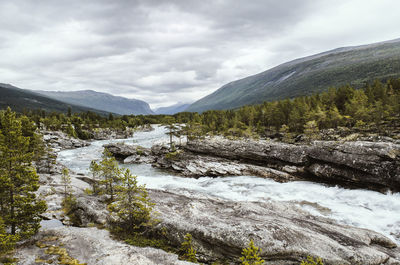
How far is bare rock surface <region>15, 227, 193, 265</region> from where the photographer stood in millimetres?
14695

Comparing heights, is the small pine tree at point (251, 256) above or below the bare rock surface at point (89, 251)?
above

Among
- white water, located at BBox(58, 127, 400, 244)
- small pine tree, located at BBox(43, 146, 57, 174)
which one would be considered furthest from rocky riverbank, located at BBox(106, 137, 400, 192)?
small pine tree, located at BBox(43, 146, 57, 174)

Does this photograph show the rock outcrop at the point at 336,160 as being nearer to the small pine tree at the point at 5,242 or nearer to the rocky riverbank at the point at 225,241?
the rocky riverbank at the point at 225,241

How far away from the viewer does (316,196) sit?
31375 millimetres

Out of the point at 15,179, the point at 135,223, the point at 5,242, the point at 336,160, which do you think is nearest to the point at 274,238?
the point at 135,223

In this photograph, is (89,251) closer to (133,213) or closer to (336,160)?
(133,213)

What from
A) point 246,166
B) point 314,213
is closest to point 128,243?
point 314,213

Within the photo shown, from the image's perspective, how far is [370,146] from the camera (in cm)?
3372

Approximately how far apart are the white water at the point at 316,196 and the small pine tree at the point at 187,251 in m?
16.3

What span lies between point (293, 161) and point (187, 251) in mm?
33637

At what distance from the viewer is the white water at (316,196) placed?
23384 millimetres

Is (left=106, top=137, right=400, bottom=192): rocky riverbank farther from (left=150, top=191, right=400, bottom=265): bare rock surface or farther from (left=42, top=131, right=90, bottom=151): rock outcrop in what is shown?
(left=42, top=131, right=90, bottom=151): rock outcrop

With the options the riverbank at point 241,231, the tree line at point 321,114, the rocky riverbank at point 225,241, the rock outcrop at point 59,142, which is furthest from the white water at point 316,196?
the rock outcrop at point 59,142

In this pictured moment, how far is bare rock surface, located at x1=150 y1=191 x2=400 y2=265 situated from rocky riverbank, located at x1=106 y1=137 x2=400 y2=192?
60.9 feet
